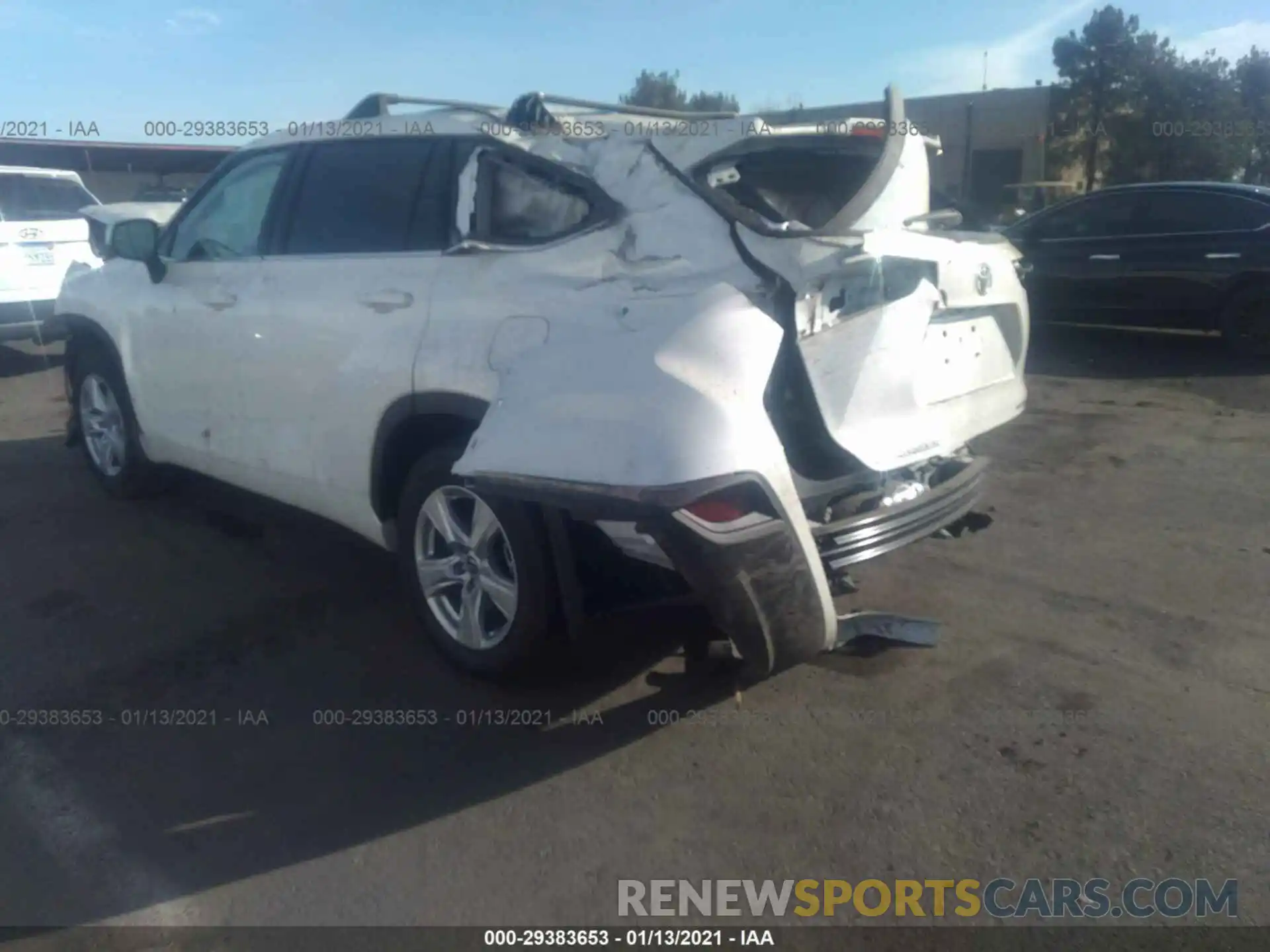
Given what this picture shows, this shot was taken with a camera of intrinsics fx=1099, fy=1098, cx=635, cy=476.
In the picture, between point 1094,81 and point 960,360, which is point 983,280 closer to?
point 960,360

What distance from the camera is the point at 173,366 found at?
5395 mm

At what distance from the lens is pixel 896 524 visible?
358 centimetres

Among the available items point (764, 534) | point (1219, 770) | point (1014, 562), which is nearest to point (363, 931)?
point (764, 534)

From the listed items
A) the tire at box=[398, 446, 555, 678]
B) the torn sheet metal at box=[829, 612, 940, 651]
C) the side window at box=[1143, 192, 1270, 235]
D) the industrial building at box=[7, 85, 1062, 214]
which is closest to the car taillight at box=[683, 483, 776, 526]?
the torn sheet metal at box=[829, 612, 940, 651]

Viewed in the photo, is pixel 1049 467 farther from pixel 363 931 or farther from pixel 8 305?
pixel 8 305

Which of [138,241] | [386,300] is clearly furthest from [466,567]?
[138,241]

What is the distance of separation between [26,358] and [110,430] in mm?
6853

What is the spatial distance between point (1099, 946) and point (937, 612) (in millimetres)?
1961

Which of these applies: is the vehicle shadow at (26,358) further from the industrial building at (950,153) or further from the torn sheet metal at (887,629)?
the torn sheet metal at (887,629)

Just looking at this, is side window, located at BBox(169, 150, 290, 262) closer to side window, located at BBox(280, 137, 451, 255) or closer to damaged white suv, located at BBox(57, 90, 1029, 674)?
damaged white suv, located at BBox(57, 90, 1029, 674)

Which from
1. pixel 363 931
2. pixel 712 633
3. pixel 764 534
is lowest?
pixel 363 931

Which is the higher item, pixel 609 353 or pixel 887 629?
pixel 609 353

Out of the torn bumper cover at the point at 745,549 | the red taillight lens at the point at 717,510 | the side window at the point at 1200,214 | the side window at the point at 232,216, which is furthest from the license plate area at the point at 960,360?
the side window at the point at 1200,214

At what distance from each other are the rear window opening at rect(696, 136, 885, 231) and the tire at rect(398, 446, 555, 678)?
3.97 ft
